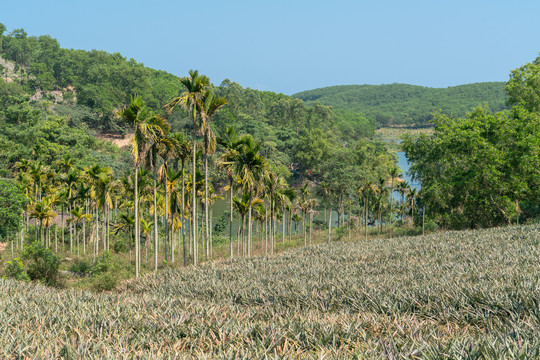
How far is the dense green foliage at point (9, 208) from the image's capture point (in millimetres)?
21469

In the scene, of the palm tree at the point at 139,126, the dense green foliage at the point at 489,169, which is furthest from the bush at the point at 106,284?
the dense green foliage at the point at 489,169

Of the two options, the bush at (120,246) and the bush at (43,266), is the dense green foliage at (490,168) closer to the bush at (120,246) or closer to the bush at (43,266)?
the bush at (43,266)

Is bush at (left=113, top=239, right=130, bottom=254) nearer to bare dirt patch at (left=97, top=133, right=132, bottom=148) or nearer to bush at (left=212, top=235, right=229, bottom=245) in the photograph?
bush at (left=212, top=235, right=229, bottom=245)

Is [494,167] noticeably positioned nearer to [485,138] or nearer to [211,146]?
[485,138]

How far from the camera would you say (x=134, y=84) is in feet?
349

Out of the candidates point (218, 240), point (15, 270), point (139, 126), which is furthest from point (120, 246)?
point (139, 126)

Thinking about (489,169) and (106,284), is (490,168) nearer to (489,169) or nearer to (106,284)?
(489,169)

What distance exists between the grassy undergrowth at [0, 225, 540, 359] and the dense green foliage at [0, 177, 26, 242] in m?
10.5

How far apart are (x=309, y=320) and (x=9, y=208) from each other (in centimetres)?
2122

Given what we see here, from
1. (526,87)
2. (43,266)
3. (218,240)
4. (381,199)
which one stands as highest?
(526,87)

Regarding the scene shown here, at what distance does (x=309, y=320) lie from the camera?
6535 millimetres

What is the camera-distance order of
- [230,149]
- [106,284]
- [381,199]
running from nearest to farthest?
[106,284] → [230,149] → [381,199]

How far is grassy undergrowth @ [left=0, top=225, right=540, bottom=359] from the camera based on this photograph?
205 inches

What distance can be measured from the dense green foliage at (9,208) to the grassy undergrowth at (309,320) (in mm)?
10527
